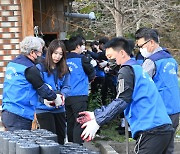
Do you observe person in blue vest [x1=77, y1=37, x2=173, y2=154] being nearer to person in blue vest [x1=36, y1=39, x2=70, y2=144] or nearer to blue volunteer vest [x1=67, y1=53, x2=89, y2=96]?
person in blue vest [x1=36, y1=39, x2=70, y2=144]

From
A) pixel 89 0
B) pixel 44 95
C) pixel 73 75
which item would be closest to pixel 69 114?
pixel 73 75

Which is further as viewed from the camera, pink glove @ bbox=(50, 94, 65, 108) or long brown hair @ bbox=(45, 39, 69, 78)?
long brown hair @ bbox=(45, 39, 69, 78)

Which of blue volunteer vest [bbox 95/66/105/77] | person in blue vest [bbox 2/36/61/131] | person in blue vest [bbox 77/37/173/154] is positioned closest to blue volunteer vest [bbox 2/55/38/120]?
person in blue vest [bbox 2/36/61/131]

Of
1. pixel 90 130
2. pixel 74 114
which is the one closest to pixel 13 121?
pixel 90 130

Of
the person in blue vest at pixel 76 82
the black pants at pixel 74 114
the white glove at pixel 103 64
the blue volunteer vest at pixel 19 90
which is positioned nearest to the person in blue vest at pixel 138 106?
the blue volunteer vest at pixel 19 90

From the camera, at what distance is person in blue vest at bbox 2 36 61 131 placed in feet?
17.6

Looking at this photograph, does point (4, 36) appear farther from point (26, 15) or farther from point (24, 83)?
point (24, 83)

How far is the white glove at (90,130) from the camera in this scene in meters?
4.01

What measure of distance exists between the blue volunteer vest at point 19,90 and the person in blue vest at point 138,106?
1258 mm

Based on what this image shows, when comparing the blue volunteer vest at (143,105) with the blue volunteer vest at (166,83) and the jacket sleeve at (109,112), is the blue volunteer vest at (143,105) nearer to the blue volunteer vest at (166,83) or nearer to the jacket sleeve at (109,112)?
the jacket sleeve at (109,112)

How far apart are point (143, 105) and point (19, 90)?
1.67 m

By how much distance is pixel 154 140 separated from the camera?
4551mm

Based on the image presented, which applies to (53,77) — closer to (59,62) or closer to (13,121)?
(59,62)

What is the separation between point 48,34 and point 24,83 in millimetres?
5321
